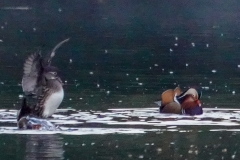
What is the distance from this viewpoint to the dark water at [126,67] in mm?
10258

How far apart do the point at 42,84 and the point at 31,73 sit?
18 cm

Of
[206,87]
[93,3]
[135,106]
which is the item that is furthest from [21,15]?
[135,106]

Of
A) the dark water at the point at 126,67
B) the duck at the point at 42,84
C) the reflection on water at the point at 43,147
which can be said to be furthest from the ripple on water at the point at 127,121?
the reflection on water at the point at 43,147

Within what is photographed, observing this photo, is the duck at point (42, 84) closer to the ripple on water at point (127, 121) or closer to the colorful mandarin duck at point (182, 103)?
the ripple on water at point (127, 121)

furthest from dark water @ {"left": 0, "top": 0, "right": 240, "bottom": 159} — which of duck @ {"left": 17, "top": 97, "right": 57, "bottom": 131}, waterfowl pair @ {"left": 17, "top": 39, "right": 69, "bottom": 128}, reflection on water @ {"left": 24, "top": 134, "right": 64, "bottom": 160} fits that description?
waterfowl pair @ {"left": 17, "top": 39, "right": 69, "bottom": 128}

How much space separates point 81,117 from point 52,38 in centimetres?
1308

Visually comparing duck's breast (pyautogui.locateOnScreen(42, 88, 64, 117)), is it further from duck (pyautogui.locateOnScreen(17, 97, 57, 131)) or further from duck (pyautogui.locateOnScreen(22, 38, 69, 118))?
duck (pyautogui.locateOnScreen(17, 97, 57, 131))

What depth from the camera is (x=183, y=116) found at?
12.3 meters

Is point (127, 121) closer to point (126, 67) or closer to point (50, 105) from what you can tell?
point (50, 105)

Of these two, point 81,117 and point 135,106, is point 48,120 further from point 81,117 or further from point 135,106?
point 135,106

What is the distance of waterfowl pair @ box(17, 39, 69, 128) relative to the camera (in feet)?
38.1

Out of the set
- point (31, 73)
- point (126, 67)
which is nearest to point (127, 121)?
point (31, 73)

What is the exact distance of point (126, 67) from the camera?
59.0 feet

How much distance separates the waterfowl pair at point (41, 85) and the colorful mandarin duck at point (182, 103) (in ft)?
4.35
